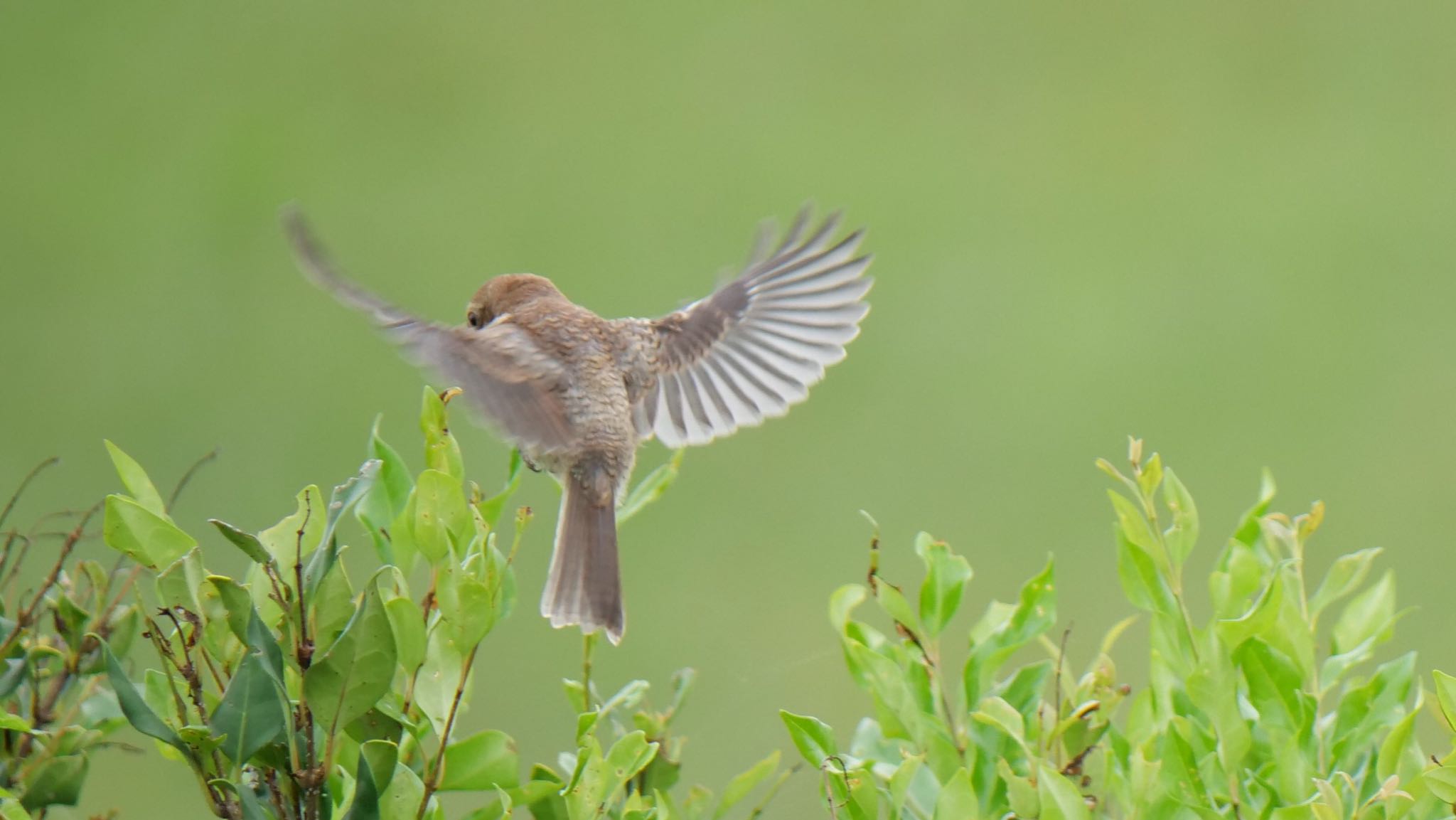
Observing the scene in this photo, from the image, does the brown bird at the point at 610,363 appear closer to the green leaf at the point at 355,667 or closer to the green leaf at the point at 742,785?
the green leaf at the point at 742,785

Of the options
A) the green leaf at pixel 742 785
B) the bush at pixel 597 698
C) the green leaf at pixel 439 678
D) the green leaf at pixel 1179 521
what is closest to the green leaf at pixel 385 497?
the bush at pixel 597 698

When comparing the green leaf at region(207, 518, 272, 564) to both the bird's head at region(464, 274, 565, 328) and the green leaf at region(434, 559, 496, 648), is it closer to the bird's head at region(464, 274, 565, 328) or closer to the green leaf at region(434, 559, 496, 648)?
the green leaf at region(434, 559, 496, 648)

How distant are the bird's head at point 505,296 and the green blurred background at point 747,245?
2068 millimetres

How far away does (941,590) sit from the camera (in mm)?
1194

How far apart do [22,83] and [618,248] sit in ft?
8.14

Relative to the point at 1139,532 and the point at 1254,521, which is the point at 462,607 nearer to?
the point at 1139,532

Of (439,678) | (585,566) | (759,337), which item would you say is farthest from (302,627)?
(759,337)

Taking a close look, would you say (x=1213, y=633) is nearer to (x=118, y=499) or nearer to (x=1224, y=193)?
(x=118, y=499)

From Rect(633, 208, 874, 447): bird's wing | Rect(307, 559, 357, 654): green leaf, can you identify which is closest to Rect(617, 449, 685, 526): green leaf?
Rect(307, 559, 357, 654): green leaf

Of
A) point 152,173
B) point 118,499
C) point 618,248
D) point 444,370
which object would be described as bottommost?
point 118,499

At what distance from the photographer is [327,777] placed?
982mm

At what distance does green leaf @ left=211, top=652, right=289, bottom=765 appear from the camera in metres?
0.93

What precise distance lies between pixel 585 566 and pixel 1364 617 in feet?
3.06

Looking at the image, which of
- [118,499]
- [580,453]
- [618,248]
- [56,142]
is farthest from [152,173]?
[118,499]
